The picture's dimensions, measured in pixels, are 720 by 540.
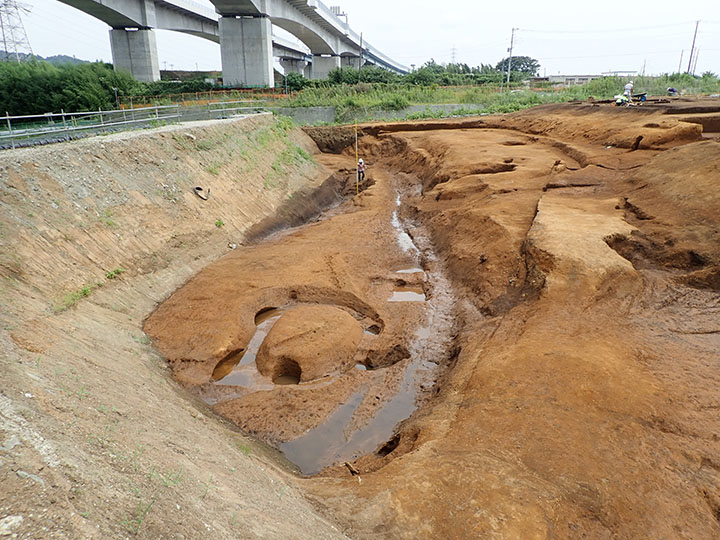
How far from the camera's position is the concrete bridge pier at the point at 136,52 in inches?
1649

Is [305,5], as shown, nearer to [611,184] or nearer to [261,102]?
[261,102]

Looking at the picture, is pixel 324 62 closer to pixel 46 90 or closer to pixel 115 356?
pixel 46 90

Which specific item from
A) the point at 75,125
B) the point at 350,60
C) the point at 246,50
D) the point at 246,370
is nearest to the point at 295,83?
the point at 246,50

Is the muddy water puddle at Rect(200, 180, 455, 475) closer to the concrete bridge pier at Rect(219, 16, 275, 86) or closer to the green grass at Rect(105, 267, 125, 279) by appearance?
the green grass at Rect(105, 267, 125, 279)

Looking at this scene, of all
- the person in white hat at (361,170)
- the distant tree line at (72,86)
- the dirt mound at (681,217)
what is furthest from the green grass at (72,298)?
the distant tree line at (72,86)

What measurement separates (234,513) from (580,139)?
23.3 m

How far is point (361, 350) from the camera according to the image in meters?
9.69

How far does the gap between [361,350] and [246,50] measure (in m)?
38.3

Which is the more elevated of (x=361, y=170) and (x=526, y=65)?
(x=526, y=65)

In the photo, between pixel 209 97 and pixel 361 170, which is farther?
pixel 209 97

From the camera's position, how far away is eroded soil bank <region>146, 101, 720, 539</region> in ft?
17.0

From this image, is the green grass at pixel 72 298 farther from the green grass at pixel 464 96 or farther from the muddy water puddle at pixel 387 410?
the green grass at pixel 464 96

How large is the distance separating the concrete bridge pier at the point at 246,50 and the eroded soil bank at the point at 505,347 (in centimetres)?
2894

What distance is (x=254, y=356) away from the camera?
965 centimetres
